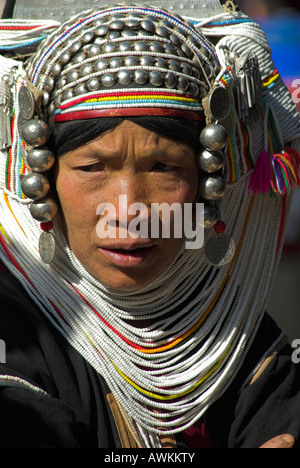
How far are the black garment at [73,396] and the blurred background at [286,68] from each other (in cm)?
245

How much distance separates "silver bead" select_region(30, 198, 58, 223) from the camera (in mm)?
A: 1979

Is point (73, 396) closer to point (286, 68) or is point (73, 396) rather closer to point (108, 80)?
point (108, 80)

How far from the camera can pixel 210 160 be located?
1978mm

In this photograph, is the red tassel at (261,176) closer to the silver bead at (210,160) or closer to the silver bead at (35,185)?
the silver bead at (210,160)

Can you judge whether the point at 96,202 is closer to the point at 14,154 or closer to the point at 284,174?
the point at 14,154

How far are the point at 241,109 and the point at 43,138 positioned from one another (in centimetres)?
63

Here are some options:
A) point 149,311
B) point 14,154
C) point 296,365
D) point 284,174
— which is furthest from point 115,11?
point 296,365

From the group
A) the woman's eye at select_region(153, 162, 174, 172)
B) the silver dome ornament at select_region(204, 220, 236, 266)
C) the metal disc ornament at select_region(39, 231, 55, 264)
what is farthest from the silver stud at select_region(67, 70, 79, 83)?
the silver dome ornament at select_region(204, 220, 236, 266)

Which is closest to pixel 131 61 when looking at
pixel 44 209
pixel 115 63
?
pixel 115 63

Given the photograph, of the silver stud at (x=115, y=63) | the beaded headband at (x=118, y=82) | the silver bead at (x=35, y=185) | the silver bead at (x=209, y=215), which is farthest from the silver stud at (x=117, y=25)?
the silver bead at (x=209, y=215)

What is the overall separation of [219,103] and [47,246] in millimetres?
642

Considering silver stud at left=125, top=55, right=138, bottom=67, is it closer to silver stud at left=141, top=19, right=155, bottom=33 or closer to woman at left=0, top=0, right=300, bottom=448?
woman at left=0, top=0, right=300, bottom=448

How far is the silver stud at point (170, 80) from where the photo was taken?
75.1 inches

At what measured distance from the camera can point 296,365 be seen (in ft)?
7.38
